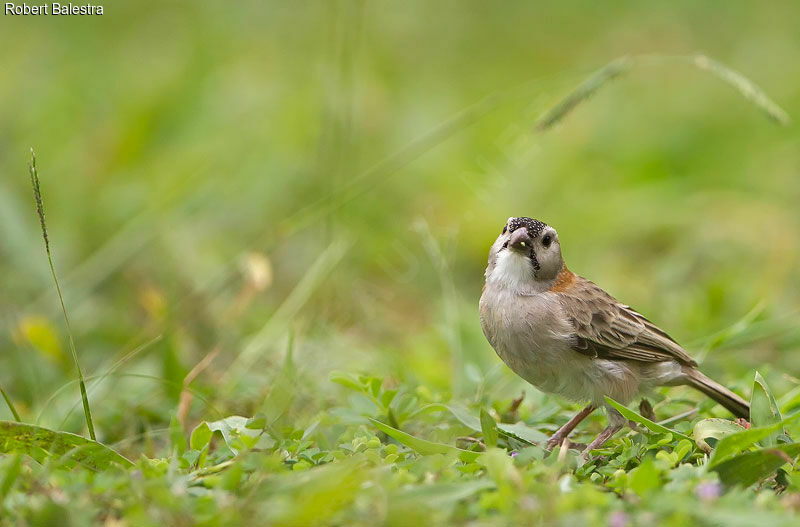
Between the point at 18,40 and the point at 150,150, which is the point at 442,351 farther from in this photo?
the point at 18,40

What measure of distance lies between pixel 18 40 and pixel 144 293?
18.0ft

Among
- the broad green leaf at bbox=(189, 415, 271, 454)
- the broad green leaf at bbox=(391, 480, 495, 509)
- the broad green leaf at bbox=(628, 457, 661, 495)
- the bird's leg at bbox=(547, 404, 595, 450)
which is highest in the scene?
the broad green leaf at bbox=(391, 480, 495, 509)

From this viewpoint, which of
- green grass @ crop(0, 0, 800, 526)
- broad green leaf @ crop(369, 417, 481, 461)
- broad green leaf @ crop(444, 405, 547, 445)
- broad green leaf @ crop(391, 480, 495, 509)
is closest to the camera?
broad green leaf @ crop(391, 480, 495, 509)

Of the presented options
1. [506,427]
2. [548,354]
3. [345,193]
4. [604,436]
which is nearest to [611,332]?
[548,354]

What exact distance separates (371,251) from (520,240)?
10.9 ft

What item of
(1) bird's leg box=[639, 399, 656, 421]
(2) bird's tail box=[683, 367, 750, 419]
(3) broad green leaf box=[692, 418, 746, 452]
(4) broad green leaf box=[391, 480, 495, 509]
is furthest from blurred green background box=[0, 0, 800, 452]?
(4) broad green leaf box=[391, 480, 495, 509]

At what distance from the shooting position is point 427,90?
1126 cm

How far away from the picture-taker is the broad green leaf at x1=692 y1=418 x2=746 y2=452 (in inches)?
163

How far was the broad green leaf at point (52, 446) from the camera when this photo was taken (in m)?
3.95

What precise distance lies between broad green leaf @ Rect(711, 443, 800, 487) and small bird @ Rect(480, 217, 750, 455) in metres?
0.93

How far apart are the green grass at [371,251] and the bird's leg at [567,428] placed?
0.47ft

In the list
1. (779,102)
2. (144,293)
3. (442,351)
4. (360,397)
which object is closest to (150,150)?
(144,293)

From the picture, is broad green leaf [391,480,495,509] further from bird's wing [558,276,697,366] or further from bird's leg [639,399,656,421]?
bird's leg [639,399,656,421]

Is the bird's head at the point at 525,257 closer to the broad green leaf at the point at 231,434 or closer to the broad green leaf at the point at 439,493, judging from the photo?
the broad green leaf at the point at 231,434
